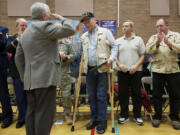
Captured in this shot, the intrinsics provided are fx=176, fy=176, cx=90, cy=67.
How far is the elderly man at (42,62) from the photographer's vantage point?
67.0 inches

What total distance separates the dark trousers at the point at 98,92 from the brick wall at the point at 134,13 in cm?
431

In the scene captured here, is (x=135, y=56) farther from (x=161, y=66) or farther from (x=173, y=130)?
(x=173, y=130)

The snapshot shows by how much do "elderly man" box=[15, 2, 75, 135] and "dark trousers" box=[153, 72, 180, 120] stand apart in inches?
80.6

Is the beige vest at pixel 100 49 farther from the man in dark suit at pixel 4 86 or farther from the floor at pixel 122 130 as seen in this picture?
the man in dark suit at pixel 4 86

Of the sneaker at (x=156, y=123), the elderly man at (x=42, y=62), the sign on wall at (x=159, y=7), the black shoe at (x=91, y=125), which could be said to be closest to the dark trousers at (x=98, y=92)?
the black shoe at (x=91, y=125)

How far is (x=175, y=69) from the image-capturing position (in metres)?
3.04

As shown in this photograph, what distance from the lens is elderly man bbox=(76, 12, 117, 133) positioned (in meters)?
2.86

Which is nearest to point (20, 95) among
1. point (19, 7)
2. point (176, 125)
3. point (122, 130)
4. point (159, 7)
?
point (122, 130)

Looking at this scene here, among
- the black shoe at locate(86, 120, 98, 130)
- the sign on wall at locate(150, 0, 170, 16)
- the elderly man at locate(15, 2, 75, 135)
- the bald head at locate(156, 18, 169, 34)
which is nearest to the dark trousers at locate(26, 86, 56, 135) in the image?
the elderly man at locate(15, 2, 75, 135)

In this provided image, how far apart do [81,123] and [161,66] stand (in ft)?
5.90

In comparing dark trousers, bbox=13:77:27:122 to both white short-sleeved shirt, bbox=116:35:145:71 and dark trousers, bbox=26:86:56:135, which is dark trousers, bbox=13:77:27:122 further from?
white short-sleeved shirt, bbox=116:35:145:71

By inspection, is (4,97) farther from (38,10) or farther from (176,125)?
(176,125)

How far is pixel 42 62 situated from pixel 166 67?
7.23 feet

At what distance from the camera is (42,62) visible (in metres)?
1.74
